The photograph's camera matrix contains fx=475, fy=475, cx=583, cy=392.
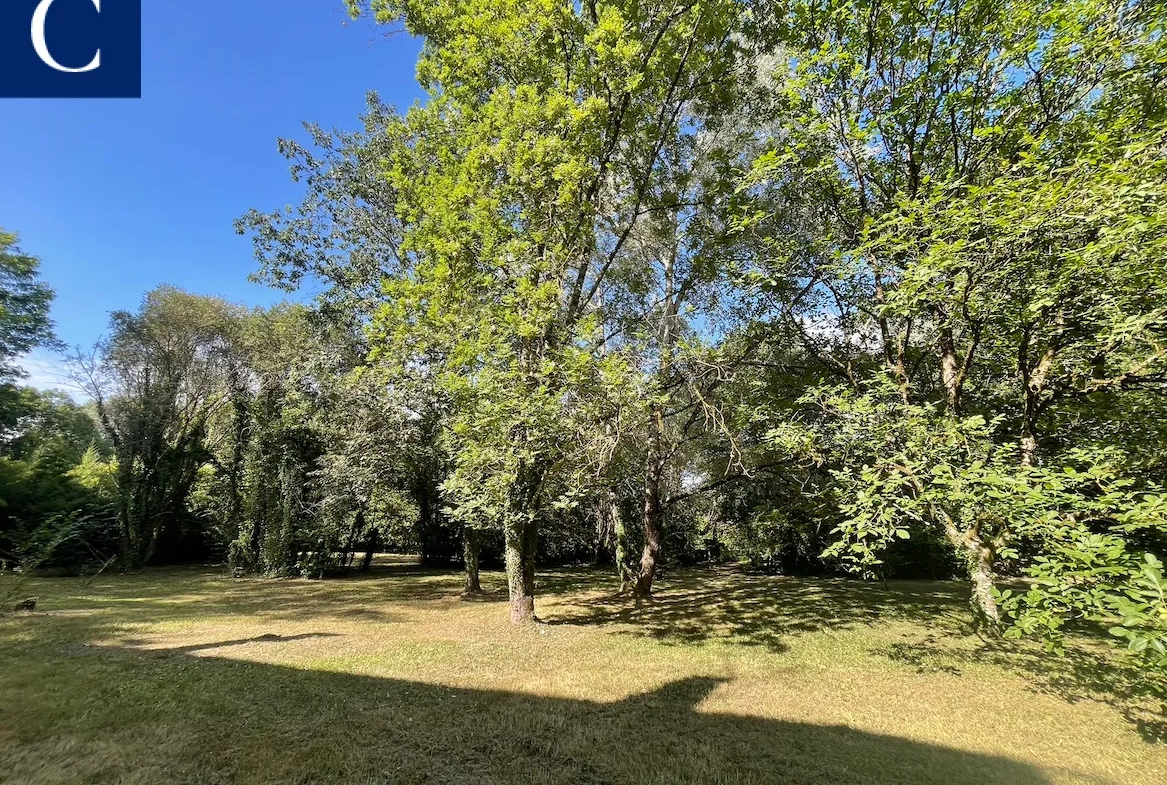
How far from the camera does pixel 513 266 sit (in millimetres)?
8742

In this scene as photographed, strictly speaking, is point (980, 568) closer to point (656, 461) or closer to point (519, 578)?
point (656, 461)

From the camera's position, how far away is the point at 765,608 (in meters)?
11.0

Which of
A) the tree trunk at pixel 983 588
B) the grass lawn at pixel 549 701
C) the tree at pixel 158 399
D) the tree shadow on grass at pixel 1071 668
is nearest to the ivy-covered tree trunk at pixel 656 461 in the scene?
the grass lawn at pixel 549 701

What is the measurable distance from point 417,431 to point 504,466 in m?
4.96

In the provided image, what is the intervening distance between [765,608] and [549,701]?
725 centimetres

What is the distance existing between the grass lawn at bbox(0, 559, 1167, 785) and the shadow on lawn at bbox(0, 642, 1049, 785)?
25 mm

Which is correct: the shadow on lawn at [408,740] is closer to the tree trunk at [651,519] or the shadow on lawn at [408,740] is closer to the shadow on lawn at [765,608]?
the shadow on lawn at [765,608]

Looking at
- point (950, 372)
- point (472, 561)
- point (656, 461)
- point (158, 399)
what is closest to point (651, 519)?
point (656, 461)

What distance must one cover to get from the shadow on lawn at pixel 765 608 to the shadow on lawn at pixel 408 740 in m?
3.55

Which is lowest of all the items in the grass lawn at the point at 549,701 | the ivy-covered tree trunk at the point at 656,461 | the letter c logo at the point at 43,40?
the grass lawn at the point at 549,701

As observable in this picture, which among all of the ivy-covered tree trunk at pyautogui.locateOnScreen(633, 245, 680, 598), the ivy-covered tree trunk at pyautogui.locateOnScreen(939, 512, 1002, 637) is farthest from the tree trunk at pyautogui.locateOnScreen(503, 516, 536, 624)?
the ivy-covered tree trunk at pyautogui.locateOnScreen(939, 512, 1002, 637)

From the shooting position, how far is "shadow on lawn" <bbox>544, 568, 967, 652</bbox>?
9.10 metres

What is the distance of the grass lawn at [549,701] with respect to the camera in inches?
159

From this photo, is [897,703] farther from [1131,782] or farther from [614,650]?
[614,650]
